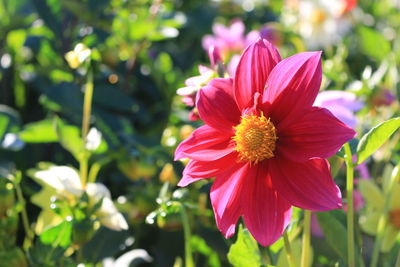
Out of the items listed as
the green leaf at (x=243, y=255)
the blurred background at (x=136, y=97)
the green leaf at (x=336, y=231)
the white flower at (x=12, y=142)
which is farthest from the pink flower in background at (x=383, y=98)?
the white flower at (x=12, y=142)

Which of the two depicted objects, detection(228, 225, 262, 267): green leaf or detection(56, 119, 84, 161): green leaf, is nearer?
detection(228, 225, 262, 267): green leaf

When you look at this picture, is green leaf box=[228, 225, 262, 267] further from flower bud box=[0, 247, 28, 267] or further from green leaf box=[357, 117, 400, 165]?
flower bud box=[0, 247, 28, 267]

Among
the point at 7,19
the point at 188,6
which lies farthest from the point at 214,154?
the point at 188,6

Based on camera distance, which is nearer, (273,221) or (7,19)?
(273,221)

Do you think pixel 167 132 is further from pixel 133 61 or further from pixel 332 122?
pixel 332 122

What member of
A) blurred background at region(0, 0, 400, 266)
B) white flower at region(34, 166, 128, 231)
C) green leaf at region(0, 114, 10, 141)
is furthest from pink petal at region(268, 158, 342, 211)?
green leaf at region(0, 114, 10, 141)

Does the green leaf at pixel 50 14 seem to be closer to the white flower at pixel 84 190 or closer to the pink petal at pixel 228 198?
the white flower at pixel 84 190

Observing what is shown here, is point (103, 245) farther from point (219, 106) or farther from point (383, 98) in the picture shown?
point (383, 98)
